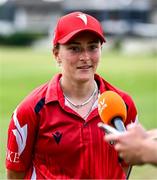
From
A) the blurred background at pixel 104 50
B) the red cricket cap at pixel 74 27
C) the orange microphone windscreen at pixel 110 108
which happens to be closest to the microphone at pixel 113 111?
the orange microphone windscreen at pixel 110 108

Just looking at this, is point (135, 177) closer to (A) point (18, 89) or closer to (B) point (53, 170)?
(B) point (53, 170)

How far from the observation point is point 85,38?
5391mm

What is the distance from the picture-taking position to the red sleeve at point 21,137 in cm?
544

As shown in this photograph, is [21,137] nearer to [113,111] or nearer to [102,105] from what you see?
[102,105]

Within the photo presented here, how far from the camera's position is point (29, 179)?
558 centimetres

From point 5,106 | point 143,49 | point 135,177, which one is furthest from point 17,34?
point 135,177

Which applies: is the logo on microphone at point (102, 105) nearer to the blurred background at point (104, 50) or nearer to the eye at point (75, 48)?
the eye at point (75, 48)

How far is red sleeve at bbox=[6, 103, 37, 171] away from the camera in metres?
5.44

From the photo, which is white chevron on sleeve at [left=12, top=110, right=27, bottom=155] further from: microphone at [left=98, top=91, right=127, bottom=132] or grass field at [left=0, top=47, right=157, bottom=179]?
grass field at [left=0, top=47, right=157, bottom=179]

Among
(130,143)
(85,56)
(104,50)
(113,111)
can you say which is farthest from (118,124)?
(104,50)

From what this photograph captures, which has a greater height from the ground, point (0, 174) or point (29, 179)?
point (29, 179)

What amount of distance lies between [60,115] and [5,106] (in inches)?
553

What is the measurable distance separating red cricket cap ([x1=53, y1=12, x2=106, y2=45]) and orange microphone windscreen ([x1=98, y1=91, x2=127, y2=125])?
0.61m

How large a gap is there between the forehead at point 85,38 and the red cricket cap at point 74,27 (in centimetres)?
2
